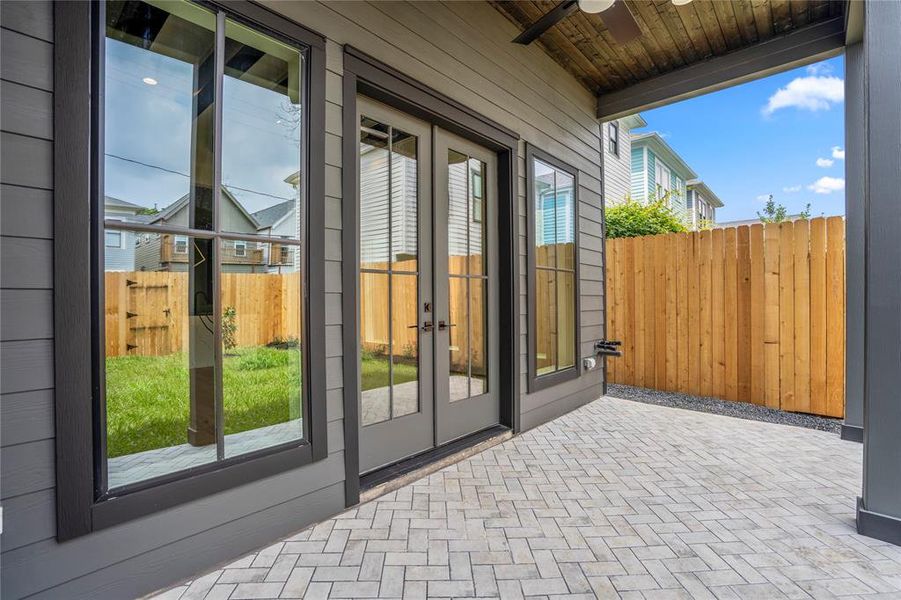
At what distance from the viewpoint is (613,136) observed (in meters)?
9.40

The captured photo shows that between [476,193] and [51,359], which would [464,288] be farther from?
[51,359]

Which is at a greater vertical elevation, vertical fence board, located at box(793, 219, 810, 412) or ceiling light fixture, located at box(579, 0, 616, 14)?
ceiling light fixture, located at box(579, 0, 616, 14)

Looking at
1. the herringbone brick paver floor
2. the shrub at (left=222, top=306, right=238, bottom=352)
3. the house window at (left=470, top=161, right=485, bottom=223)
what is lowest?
the herringbone brick paver floor

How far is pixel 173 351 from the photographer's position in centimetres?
169

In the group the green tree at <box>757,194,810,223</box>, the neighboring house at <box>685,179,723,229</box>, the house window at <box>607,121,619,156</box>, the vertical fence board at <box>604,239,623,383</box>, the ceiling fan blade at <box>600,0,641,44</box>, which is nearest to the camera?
the ceiling fan blade at <box>600,0,641,44</box>

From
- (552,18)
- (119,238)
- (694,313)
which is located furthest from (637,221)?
(119,238)

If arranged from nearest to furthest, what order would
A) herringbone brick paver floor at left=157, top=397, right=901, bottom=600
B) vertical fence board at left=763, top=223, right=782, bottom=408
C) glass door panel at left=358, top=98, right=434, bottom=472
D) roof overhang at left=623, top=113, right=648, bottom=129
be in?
herringbone brick paver floor at left=157, top=397, right=901, bottom=600, glass door panel at left=358, top=98, right=434, bottom=472, vertical fence board at left=763, top=223, right=782, bottom=408, roof overhang at left=623, top=113, right=648, bottom=129

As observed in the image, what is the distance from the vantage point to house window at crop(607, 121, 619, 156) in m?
8.98

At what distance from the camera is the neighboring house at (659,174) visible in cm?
1099

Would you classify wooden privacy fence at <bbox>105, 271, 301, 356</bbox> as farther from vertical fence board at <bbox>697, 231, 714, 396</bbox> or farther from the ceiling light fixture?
vertical fence board at <bbox>697, 231, 714, 396</bbox>

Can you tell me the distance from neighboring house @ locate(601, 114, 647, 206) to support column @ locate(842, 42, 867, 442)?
5.91 metres

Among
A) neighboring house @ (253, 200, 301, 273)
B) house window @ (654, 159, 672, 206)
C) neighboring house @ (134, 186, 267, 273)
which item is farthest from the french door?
house window @ (654, 159, 672, 206)

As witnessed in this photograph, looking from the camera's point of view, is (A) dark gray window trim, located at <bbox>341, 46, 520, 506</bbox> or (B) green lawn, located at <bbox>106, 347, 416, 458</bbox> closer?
(B) green lawn, located at <bbox>106, 347, 416, 458</bbox>

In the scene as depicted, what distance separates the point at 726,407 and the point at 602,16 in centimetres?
366
